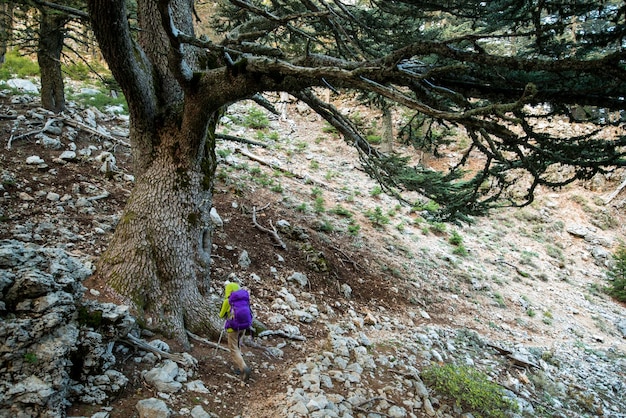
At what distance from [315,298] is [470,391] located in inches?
118

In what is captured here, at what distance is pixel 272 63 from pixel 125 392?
10.9 feet

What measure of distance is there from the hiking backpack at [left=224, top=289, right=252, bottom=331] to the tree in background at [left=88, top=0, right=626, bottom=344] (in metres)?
0.72

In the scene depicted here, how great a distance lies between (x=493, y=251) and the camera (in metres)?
12.7

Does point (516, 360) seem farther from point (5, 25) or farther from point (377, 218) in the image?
point (5, 25)

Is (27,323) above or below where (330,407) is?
above

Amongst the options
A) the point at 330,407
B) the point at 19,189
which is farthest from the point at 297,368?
the point at 19,189

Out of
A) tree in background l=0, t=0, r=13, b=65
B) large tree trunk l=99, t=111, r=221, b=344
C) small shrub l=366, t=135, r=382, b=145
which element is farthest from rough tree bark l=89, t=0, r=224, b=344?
small shrub l=366, t=135, r=382, b=145

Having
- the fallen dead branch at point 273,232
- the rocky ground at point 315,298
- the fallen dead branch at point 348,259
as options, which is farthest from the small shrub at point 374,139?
the fallen dead branch at point 273,232

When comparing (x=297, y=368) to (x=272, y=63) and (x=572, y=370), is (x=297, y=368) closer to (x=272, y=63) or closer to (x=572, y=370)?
(x=272, y=63)

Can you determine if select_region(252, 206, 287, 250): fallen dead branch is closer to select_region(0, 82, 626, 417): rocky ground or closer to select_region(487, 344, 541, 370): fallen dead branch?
select_region(0, 82, 626, 417): rocky ground

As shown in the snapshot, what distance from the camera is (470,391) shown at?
14.2 ft

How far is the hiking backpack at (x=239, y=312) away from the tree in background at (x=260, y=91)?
0.72 metres

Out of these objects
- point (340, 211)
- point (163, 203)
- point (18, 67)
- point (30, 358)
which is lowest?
point (30, 358)

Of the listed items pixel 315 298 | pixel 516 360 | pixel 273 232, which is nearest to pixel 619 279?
pixel 516 360
